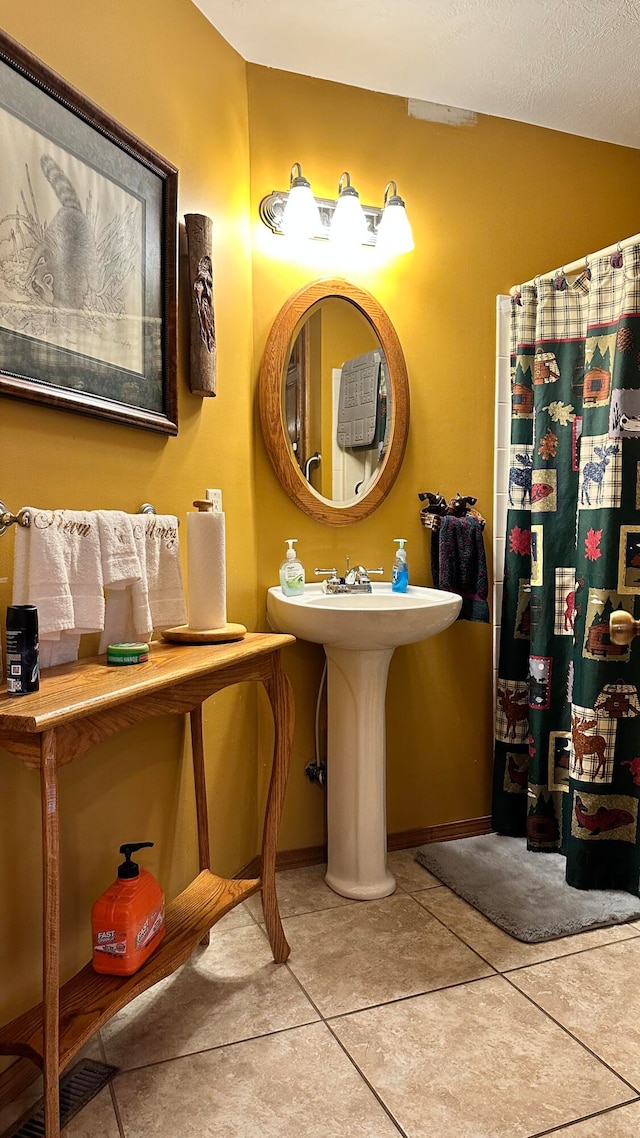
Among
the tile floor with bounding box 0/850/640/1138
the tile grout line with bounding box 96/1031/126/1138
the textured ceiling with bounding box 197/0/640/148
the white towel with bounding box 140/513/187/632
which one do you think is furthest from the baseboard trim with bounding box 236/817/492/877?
the textured ceiling with bounding box 197/0/640/148

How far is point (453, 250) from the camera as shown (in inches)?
98.0

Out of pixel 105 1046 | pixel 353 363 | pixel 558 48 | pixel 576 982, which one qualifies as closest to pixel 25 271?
pixel 353 363

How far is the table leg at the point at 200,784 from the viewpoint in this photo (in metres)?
1.91

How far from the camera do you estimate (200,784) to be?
1.93 metres

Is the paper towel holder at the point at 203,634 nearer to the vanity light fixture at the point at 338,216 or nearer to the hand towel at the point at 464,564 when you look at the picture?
the hand towel at the point at 464,564

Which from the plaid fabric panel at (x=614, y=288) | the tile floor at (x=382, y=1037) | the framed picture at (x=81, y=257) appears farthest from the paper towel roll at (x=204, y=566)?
the plaid fabric panel at (x=614, y=288)

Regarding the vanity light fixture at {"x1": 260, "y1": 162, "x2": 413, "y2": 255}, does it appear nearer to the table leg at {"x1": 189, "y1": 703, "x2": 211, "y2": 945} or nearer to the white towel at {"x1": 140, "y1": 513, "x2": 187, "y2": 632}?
the white towel at {"x1": 140, "y1": 513, "x2": 187, "y2": 632}

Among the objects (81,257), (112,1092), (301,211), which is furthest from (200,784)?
(301,211)

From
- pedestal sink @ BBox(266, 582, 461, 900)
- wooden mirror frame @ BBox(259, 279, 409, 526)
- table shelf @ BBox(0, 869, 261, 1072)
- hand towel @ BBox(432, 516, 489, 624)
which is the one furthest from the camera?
hand towel @ BBox(432, 516, 489, 624)

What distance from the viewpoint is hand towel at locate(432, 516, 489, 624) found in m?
2.38

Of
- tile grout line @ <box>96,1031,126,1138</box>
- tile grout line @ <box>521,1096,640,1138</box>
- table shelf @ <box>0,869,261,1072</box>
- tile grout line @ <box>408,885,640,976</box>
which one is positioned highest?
table shelf @ <box>0,869,261,1072</box>

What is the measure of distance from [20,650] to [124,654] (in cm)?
29

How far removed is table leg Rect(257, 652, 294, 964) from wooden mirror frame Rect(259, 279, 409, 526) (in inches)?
25.6

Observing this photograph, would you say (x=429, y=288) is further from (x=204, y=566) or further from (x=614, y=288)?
(x=204, y=566)
